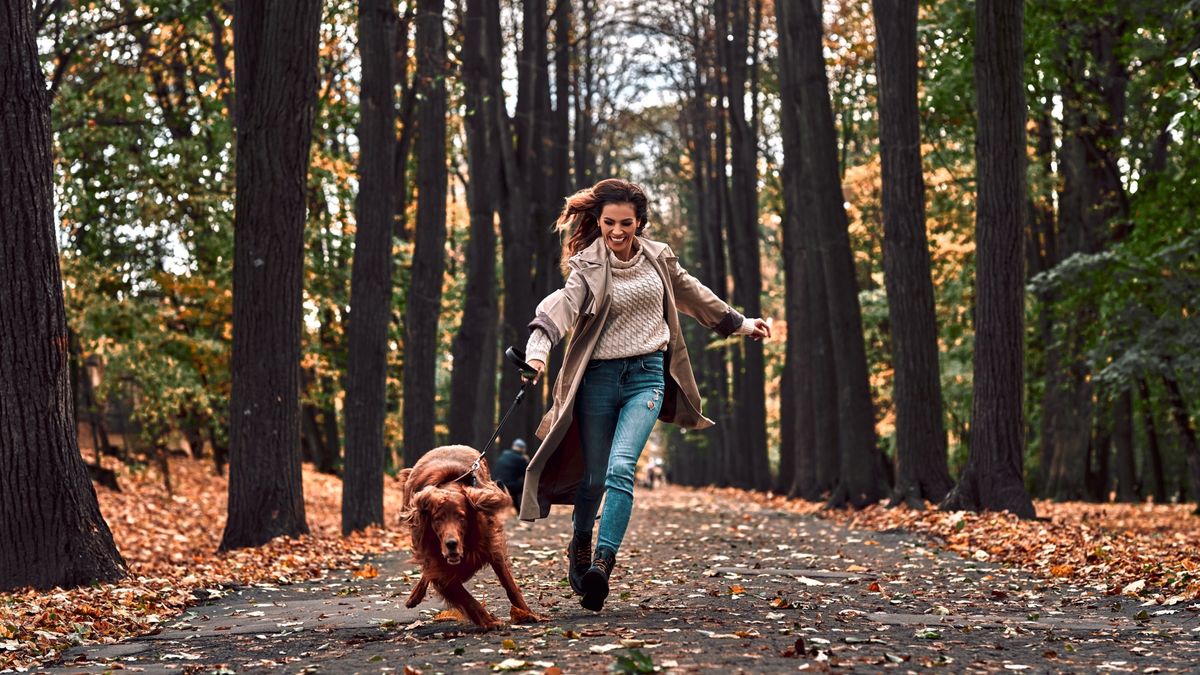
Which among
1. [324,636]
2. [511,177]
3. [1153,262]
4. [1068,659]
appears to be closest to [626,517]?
[324,636]

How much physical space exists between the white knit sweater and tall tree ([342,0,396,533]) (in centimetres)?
1008

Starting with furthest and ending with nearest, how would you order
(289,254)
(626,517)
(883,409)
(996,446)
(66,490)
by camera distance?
(883,409), (996,446), (289,254), (66,490), (626,517)

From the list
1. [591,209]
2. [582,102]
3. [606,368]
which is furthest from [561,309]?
[582,102]

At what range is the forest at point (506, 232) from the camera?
13.9 metres

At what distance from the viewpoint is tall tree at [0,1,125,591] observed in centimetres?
966

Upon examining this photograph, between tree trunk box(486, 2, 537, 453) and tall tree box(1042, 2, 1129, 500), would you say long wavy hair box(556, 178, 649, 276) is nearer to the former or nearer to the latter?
tall tree box(1042, 2, 1129, 500)

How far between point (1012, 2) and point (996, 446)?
4.79 metres

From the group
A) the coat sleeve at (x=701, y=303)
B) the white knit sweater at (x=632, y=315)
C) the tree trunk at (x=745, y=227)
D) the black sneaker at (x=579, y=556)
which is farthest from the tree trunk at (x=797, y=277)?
the black sneaker at (x=579, y=556)

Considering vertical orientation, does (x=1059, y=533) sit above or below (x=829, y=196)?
below

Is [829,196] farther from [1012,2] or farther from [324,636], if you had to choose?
[324,636]

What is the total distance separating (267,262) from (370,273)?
3.57m

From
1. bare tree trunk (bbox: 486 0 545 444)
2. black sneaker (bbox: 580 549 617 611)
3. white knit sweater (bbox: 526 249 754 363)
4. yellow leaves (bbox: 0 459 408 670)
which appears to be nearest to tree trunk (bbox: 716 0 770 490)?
bare tree trunk (bbox: 486 0 545 444)

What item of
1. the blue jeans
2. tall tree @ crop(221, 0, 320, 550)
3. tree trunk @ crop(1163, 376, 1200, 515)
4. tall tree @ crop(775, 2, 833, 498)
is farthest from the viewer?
tall tree @ crop(775, 2, 833, 498)

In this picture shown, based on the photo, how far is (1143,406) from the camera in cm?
2578
